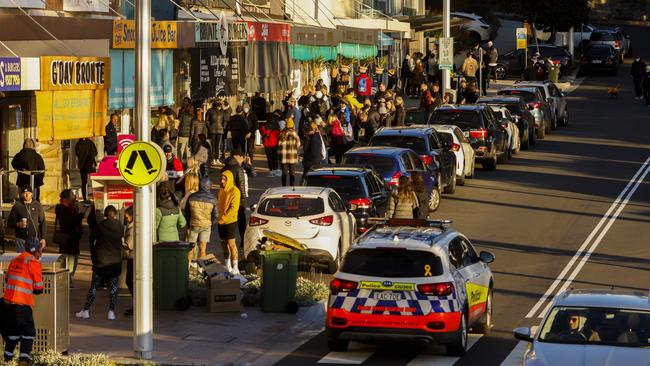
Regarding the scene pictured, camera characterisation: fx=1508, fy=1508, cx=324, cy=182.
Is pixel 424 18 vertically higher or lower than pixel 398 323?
higher

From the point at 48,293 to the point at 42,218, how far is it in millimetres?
5757

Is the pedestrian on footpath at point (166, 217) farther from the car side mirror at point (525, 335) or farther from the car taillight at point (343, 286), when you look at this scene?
the car side mirror at point (525, 335)

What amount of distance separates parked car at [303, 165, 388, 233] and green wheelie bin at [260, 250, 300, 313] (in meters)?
4.97

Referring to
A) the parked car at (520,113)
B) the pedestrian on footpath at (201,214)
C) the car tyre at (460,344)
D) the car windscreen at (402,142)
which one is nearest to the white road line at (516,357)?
the car tyre at (460,344)

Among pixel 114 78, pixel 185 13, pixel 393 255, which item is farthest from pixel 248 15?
pixel 393 255

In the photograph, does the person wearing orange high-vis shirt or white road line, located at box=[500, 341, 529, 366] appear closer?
the person wearing orange high-vis shirt

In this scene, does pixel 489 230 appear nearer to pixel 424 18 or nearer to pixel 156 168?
pixel 156 168

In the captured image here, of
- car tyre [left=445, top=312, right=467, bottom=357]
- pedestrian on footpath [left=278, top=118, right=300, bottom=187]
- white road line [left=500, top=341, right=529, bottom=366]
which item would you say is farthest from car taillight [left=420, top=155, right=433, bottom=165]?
car tyre [left=445, top=312, right=467, bottom=357]

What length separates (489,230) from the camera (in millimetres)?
30609

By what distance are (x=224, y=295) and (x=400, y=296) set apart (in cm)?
419

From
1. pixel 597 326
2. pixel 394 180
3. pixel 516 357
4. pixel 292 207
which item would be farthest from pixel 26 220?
pixel 597 326

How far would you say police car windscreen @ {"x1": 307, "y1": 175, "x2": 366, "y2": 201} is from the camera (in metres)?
27.3

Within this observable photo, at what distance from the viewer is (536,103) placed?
4897 cm

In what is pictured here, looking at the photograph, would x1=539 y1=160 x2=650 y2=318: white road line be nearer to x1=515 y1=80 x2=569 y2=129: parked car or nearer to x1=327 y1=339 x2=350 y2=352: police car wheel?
x1=327 y1=339 x2=350 y2=352: police car wheel
